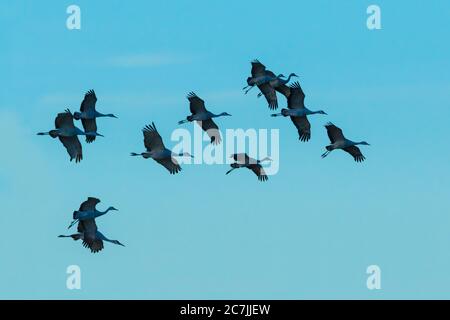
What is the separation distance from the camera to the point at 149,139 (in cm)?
4997

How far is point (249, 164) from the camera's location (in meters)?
53.2

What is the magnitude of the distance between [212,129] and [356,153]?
5150mm

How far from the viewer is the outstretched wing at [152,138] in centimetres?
4981

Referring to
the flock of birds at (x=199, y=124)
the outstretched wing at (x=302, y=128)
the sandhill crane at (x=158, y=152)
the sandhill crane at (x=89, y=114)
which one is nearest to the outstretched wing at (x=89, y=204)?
the flock of birds at (x=199, y=124)

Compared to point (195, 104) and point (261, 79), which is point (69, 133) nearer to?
point (195, 104)

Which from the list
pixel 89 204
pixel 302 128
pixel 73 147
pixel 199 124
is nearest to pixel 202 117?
pixel 199 124

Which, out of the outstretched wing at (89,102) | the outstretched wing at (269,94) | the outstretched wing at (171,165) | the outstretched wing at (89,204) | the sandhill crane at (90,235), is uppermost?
the outstretched wing at (269,94)

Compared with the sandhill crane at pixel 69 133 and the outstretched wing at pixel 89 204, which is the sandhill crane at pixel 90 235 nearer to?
the outstretched wing at pixel 89 204

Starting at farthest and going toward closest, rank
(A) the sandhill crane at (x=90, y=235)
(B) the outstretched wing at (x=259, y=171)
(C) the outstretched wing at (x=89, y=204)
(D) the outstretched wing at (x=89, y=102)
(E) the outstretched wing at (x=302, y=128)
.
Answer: (B) the outstretched wing at (x=259, y=171)
(E) the outstretched wing at (x=302, y=128)
(D) the outstretched wing at (x=89, y=102)
(A) the sandhill crane at (x=90, y=235)
(C) the outstretched wing at (x=89, y=204)

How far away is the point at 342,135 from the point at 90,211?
9.36m

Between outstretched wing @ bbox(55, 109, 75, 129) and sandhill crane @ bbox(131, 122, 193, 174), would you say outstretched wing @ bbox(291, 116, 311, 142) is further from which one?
outstretched wing @ bbox(55, 109, 75, 129)

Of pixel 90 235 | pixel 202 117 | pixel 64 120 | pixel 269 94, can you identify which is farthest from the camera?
pixel 269 94

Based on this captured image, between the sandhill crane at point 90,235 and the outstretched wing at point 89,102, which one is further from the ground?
the outstretched wing at point 89,102

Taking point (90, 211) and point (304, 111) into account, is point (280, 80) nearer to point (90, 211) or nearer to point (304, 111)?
point (304, 111)
